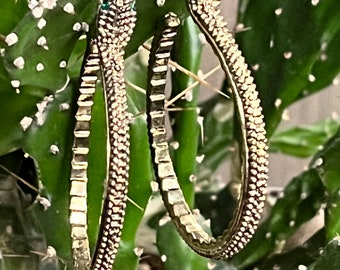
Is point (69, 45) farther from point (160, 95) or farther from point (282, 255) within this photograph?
point (282, 255)

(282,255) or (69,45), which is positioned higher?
(69,45)

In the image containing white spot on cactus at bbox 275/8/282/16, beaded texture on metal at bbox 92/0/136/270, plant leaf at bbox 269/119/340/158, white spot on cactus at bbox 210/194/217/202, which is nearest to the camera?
beaded texture on metal at bbox 92/0/136/270

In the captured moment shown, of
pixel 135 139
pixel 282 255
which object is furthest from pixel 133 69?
pixel 282 255

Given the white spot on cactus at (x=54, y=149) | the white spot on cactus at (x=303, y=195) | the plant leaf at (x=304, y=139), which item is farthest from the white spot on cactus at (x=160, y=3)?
the plant leaf at (x=304, y=139)

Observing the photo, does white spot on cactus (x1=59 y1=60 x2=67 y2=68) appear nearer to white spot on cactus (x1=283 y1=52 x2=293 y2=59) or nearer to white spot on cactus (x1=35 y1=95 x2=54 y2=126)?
white spot on cactus (x1=35 y1=95 x2=54 y2=126)

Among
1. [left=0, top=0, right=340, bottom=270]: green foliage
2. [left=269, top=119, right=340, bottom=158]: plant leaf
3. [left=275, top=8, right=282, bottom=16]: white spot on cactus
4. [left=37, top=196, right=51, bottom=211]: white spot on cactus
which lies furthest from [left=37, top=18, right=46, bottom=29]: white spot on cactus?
[left=269, top=119, right=340, bottom=158]: plant leaf

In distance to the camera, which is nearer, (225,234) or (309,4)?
(225,234)

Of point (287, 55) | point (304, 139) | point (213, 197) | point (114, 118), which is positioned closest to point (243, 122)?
point (114, 118)
